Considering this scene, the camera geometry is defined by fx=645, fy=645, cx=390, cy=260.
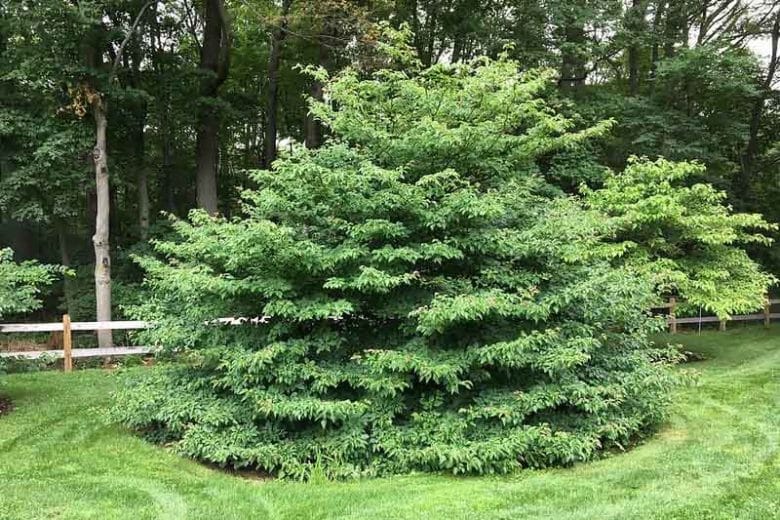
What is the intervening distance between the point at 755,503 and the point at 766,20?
1794 cm

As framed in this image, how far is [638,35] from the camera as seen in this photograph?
16484mm

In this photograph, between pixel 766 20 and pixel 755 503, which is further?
pixel 766 20

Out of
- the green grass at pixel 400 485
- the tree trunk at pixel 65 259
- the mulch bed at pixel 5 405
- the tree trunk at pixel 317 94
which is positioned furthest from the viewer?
the tree trunk at pixel 317 94

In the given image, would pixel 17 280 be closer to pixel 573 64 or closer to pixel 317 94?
pixel 317 94

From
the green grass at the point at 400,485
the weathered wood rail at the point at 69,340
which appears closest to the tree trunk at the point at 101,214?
the weathered wood rail at the point at 69,340

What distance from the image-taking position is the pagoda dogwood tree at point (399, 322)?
6.04 metres

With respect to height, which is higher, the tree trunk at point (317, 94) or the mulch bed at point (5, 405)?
the tree trunk at point (317, 94)

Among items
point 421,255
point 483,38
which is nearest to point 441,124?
point 421,255

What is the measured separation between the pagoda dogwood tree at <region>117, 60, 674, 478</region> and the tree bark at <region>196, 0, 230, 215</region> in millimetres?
8471

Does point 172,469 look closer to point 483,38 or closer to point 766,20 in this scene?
point 483,38

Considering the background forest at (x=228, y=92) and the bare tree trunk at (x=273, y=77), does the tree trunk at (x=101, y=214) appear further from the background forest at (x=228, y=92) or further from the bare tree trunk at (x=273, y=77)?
the bare tree trunk at (x=273, y=77)

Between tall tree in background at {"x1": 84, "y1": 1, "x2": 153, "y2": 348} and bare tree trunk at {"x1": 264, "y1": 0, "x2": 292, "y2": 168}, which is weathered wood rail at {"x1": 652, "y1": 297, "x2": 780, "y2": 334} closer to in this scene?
bare tree trunk at {"x1": 264, "y1": 0, "x2": 292, "y2": 168}

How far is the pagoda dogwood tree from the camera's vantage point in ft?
19.8

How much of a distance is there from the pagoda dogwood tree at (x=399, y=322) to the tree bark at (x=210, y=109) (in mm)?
8471
